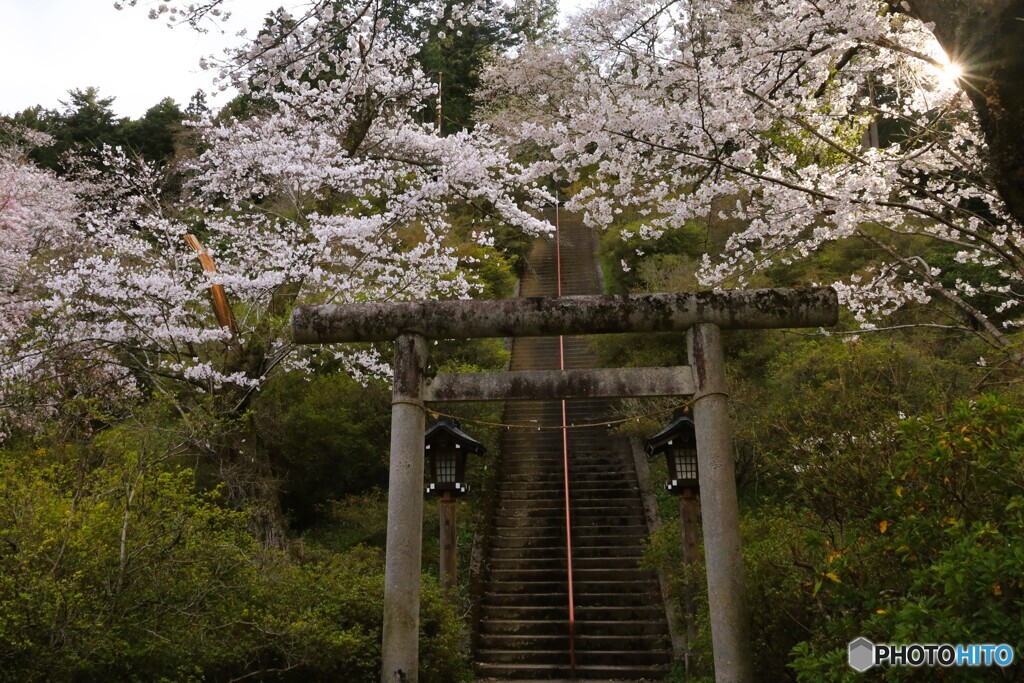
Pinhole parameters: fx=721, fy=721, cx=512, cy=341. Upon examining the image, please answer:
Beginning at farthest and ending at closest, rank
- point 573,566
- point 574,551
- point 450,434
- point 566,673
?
point 574,551, point 573,566, point 566,673, point 450,434

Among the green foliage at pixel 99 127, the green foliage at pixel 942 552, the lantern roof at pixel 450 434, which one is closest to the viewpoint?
the green foliage at pixel 942 552

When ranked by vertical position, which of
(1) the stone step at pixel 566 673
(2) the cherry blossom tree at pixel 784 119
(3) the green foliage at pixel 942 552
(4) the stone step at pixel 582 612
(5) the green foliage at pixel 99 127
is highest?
(5) the green foliage at pixel 99 127

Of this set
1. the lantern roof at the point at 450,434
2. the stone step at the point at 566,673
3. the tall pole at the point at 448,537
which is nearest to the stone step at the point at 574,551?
the stone step at the point at 566,673

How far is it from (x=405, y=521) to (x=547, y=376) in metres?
1.49

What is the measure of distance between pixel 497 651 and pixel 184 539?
207 inches

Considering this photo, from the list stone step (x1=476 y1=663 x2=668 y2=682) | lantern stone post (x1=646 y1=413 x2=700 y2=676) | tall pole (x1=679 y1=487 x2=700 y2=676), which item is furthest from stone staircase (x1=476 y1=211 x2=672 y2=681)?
lantern stone post (x1=646 y1=413 x2=700 y2=676)

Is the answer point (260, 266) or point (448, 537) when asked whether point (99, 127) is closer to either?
point (260, 266)

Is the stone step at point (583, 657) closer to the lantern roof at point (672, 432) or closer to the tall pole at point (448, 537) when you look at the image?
the tall pole at point (448, 537)

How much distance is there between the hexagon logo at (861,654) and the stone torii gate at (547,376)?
1.28m

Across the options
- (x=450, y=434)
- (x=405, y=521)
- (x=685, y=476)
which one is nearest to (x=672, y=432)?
(x=685, y=476)

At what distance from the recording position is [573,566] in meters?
11.1

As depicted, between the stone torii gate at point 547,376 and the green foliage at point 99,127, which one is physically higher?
the green foliage at point 99,127

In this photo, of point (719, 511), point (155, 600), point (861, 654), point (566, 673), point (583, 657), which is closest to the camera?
point (861, 654)

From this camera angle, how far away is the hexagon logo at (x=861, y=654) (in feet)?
11.6
